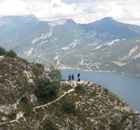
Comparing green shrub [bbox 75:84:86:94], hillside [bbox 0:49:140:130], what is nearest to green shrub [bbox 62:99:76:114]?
hillside [bbox 0:49:140:130]

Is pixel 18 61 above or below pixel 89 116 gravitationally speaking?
above

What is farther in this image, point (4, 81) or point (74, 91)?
point (74, 91)

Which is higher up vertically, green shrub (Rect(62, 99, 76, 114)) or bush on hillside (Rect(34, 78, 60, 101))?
bush on hillside (Rect(34, 78, 60, 101))

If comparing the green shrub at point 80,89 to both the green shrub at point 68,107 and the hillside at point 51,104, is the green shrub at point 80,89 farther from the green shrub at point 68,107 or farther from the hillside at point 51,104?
the green shrub at point 68,107

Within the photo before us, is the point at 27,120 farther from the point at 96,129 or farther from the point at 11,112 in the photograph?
the point at 96,129

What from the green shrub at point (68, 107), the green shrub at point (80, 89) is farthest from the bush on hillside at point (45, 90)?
the green shrub at point (80, 89)

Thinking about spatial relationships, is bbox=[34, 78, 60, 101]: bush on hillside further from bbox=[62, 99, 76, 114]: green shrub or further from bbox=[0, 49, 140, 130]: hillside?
bbox=[62, 99, 76, 114]: green shrub

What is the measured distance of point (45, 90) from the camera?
118 ft

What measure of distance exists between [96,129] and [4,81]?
24491 mm

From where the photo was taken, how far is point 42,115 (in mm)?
30406

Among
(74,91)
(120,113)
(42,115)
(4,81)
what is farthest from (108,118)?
(4,81)

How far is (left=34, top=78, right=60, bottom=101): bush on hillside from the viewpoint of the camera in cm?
3575

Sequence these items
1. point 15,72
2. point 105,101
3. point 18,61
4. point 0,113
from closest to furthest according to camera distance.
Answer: point 0,113, point 15,72, point 18,61, point 105,101

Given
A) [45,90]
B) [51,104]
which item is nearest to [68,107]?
Result: [51,104]
